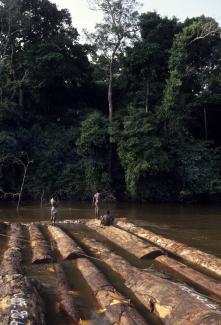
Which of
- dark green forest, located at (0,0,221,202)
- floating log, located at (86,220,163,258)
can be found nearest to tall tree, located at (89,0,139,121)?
dark green forest, located at (0,0,221,202)

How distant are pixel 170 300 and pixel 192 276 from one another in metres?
2.42

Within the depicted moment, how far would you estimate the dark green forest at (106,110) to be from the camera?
2927cm

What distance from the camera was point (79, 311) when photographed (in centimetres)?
712

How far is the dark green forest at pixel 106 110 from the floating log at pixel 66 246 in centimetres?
1376

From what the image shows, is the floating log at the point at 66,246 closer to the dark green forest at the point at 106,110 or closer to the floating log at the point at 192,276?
the floating log at the point at 192,276

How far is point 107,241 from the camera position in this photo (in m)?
14.5

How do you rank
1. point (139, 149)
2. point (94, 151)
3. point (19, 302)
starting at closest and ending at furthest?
point (19, 302) < point (139, 149) < point (94, 151)

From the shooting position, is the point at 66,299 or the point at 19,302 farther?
the point at 66,299

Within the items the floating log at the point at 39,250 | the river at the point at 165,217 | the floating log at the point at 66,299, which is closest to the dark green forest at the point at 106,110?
the river at the point at 165,217

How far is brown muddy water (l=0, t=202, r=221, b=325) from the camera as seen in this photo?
759 centimetres

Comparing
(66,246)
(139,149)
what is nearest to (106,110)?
(139,149)

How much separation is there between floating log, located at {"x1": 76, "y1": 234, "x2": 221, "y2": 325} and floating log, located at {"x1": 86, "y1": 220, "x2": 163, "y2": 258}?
92.1 inches

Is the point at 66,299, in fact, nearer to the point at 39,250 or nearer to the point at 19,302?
the point at 19,302

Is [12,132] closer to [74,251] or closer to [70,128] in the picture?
[70,128]
